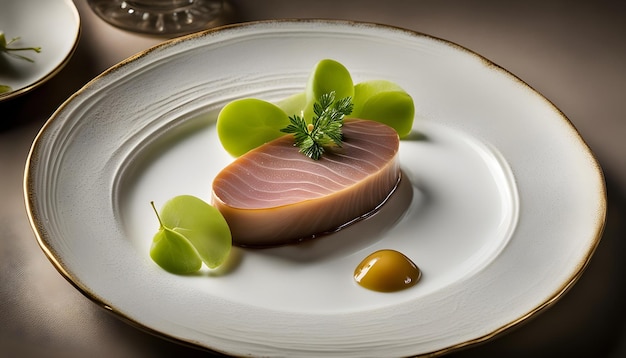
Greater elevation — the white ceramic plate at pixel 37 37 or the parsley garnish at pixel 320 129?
the parsley garnish at pixel 320 129

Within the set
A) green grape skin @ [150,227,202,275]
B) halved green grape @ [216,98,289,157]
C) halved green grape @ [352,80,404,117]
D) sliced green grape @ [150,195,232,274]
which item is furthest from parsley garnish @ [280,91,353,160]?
green grape skin @ [150,227,202,275]

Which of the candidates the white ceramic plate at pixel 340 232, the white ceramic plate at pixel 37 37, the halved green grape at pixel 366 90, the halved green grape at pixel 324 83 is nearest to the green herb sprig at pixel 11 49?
the white ceramic plate at pixel 37 37

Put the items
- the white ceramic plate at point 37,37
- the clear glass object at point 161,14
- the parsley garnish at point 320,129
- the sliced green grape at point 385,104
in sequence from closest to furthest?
the parsley garnish at point 320,129 → the sliced green grape at point 385,104 → the white ceramic plate at point 37,37 → the clear glass object at point 161,14

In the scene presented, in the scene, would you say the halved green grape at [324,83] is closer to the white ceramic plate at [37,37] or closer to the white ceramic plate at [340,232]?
the white ceramic plate at [340,232]

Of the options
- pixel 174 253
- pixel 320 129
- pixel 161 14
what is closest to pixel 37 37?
pixel 161 14

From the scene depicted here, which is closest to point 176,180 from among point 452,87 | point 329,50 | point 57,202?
point 57,202

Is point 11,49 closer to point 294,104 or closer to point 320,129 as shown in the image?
point 294,104

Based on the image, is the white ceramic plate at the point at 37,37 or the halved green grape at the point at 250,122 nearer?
the halved green grape at the point at 250,122
